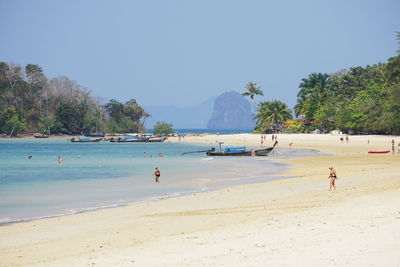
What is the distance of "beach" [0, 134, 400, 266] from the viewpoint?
9.75m

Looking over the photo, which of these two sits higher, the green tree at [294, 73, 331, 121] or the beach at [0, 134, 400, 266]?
the green tree at [294, 73, 331, 121]

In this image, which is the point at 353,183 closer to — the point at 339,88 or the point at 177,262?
the point at 177,262

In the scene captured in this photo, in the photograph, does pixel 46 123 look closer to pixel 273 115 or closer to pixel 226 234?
pixel 273 115

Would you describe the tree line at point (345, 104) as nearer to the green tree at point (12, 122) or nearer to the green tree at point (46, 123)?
the green tree at point (46, 123)

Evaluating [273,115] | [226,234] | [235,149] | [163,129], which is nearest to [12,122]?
[163,129]

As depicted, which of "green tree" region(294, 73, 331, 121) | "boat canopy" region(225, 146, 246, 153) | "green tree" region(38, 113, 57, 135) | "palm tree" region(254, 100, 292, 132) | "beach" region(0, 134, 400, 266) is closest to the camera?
"beach" region(0, 134, 400, 266)

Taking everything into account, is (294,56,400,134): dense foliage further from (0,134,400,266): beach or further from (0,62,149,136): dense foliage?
(0,62,149,136): dense foliage

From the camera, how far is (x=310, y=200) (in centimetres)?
1797

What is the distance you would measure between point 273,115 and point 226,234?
4362 inches

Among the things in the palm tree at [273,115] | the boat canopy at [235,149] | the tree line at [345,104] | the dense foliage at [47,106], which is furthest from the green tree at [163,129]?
the boat canopy at [235,149]

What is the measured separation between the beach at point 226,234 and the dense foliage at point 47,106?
139m

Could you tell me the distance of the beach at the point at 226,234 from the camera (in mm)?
9750

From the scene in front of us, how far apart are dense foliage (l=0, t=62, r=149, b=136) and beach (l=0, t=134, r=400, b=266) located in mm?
139232

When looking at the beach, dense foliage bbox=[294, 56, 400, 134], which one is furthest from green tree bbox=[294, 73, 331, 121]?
the beach
